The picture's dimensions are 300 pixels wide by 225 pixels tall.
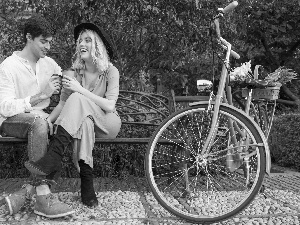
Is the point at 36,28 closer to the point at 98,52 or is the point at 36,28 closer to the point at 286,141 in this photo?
the point at 98,52

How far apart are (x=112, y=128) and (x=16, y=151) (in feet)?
5.57

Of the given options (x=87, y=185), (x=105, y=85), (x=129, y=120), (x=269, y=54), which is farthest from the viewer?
(x=269, y=54)

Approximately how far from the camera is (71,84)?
10.6 feet

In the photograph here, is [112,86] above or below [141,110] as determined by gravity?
above

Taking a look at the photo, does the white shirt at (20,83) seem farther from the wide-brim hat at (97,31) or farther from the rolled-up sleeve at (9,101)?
the wide-brim hat at (97,31)

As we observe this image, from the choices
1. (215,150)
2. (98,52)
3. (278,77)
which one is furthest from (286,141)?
(98,52)

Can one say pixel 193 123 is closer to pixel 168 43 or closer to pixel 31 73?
pixel 31 73

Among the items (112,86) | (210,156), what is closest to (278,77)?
(210,156)

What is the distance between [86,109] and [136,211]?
0.78 meters

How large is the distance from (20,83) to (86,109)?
56 cm

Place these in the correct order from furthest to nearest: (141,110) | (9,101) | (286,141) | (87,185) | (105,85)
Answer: (286,141)
(141,110)
(105,85)
(87,185)
(9,101)

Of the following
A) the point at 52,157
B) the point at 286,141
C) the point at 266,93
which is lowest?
the point at 286,141

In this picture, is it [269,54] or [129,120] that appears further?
[269,54]

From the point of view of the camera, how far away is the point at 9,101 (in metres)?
3.18
